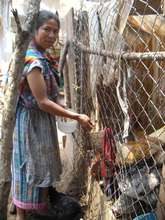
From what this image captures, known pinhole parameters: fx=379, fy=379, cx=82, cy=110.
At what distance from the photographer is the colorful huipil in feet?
10.1

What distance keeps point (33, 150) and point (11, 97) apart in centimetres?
54

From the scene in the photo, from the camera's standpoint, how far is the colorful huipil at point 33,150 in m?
3.08

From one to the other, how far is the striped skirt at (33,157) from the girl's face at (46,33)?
0.56 meters

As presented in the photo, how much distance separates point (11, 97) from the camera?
9.40ft

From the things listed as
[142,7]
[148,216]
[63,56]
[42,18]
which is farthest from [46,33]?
[148,216]

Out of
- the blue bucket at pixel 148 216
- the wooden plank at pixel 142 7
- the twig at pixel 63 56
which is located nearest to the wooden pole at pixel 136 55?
the wooden plank at pixel 142 7

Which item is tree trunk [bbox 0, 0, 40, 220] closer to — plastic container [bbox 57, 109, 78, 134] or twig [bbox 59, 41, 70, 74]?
plastic container [bbox 57, 109, 78, 134]

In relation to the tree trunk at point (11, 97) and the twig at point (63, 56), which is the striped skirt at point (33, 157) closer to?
the tree trunk at point (11, 97)

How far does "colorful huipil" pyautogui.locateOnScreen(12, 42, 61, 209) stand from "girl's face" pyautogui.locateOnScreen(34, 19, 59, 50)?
0.24ft

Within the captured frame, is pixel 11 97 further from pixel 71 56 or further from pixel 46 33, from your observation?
pixel 71 56

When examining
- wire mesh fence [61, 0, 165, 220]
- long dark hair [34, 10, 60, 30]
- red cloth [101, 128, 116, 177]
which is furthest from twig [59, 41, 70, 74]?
red cloth [101, 128, 116, 177]

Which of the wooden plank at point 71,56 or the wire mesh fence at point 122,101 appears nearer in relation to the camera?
the wire mesh fence at point 122,101

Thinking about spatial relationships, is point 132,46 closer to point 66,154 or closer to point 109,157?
point 109,157

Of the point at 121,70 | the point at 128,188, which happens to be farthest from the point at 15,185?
the point at 121,70
